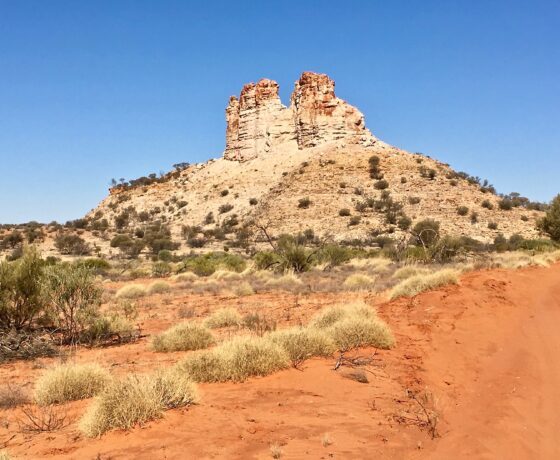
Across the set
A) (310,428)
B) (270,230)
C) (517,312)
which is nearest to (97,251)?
(270,230)

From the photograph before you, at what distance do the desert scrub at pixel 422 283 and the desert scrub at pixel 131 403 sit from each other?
353 inches

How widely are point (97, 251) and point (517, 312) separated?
38.6 metres

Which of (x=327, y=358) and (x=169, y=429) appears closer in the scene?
(x=169, y=429)

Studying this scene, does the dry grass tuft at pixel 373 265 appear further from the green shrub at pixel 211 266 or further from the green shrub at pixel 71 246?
the green shrub at pixel 71 246

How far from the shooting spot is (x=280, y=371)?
7359 mm

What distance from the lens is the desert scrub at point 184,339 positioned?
9.68 m

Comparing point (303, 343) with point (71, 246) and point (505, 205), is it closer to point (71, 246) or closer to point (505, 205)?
point (71, 246)

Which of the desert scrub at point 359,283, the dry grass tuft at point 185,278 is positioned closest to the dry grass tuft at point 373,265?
the desert scrub at point 359,283

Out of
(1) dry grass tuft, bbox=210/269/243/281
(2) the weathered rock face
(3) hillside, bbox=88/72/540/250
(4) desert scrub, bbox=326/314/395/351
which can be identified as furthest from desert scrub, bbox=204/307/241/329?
(2) the weathered rock face

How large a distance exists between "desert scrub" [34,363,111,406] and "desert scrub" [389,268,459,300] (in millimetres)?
8904

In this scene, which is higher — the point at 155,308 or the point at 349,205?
the point at 349,205

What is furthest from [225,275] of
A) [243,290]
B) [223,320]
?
[223,320]

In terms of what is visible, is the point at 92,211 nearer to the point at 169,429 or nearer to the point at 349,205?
the point at 349,205

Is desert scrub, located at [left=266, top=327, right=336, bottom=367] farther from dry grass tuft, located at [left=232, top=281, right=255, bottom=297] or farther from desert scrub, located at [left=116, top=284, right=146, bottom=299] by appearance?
desert scrub, located at [left=116, top=284, right=146, bottom=299]
